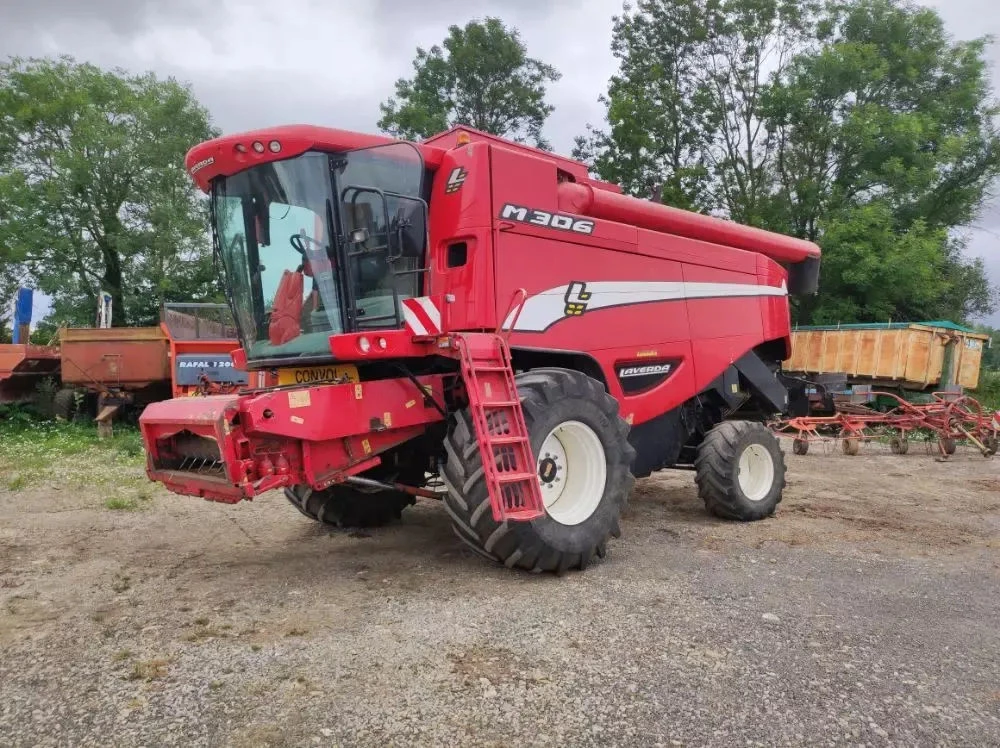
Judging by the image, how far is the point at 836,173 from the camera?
890 inches

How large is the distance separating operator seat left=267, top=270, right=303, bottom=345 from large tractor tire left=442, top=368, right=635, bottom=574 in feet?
4.01

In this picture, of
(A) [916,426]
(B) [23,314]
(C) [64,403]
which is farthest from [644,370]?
(B) [23,314]

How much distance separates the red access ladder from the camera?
4.07 meters

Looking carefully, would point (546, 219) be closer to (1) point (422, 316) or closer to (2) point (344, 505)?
(1) point (422, 316)

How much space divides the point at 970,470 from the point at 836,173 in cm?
1466

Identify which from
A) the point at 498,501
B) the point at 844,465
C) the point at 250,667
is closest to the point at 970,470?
the point at 844,465

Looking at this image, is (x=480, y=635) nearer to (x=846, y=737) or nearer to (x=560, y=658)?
(x=560, y=658)

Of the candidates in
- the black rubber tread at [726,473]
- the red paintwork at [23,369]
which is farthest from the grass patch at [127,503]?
the red paintwork at [23,369]

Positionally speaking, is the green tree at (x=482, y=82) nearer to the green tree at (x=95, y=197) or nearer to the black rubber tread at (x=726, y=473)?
the green tree at (x=95, y=197)

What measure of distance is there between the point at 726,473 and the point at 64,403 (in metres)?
11.9

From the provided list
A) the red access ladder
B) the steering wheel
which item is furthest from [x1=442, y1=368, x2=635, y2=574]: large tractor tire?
the steering wheel

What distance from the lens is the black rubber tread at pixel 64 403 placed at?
1307cm

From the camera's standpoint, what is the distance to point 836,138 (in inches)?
864

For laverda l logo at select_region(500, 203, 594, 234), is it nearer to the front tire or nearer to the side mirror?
the side mirror
